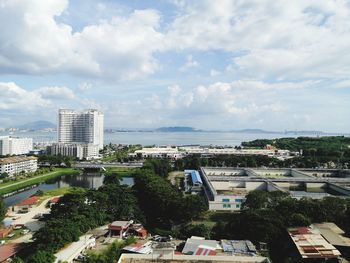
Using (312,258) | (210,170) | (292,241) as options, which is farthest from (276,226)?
(210,170)

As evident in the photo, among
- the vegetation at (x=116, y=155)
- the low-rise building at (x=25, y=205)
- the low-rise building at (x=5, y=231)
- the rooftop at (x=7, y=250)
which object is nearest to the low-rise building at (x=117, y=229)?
the rooftop at (x=7, y=250)

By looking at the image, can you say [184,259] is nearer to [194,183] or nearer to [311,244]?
[311,244]

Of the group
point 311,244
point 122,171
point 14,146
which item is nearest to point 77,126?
point 14,146

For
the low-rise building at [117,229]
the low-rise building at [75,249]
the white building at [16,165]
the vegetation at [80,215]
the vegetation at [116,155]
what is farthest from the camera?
the vegetation at [116,155]

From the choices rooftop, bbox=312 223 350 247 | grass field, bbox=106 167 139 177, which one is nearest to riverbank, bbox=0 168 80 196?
grass field, bbox=106 167 139 177

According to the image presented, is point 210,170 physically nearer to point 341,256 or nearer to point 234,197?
point 234,197

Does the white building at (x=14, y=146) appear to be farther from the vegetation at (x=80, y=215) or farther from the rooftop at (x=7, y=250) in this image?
the rooftop at (x=7, y=250)

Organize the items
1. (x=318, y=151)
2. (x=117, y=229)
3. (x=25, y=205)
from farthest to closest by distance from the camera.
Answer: (x=318, y=151), (x=25, y=205), (x=117, y=229)
